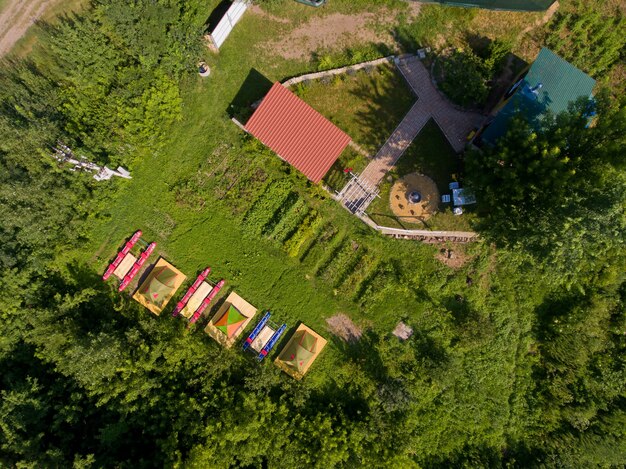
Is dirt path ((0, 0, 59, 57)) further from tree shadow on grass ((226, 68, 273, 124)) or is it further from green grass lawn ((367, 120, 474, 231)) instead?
green grass lawn ((367, 120, 474, 231))

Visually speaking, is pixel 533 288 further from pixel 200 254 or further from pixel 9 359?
pixel 9 359

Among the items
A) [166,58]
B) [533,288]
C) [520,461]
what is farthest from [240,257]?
[520,461]

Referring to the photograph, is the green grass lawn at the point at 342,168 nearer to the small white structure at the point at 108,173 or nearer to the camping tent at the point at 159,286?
the camping tent at the point at 159,286

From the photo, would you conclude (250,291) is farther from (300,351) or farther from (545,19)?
(545,19)

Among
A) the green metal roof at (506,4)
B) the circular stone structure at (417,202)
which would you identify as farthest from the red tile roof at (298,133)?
the green metal roof at (506,4)

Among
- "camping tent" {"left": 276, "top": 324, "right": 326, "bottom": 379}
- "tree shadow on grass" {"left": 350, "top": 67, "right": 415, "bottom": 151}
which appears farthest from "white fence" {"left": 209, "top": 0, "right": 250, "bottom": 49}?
"camping tent" {"left": 276, "top": 324, "right": 326, "bottom": 379}
